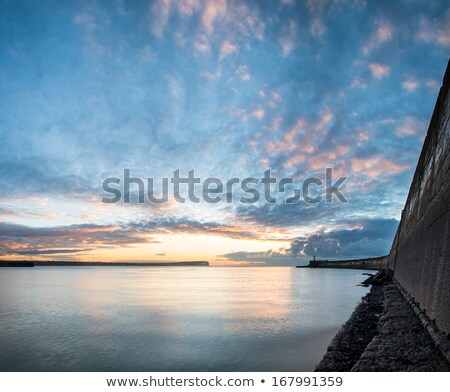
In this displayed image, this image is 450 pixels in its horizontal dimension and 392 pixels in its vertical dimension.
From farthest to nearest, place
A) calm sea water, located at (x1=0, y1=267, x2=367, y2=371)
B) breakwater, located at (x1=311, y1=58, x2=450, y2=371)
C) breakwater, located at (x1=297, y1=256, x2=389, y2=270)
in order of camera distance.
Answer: breakwater, located at (x1=297, y1=256, x2=389, y2=270) → calm sea water, located at (x1=0, y1=267, x2=367, y2=371) → breakwater, located at (x1=311, y1=58, x2=450, y2=371)

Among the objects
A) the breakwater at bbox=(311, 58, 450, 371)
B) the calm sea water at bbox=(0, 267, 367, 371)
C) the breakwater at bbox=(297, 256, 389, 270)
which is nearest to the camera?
the breakwater at bbox=(311, 58, 450, 371)

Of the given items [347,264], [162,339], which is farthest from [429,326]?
[347,264]

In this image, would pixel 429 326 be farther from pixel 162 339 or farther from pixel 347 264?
pixel 347 264

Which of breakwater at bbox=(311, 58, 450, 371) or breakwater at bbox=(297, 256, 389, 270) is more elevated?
breakwater at bbox=(311, 58, 450, 371)

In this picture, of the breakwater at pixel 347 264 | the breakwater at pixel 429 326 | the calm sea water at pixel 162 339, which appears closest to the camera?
the breakwater at pixel 429 326

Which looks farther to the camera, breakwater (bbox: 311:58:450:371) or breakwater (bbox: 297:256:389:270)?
breakwater (bbox: 297:256:389:270)

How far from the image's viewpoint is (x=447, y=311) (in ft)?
16.1

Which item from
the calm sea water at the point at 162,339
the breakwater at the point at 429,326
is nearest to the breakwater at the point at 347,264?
the calm sea water at the point at 162,339

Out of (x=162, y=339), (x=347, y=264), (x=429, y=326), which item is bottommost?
(x=347, y=264)

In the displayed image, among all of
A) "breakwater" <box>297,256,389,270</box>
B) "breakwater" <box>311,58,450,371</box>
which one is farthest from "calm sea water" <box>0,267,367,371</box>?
"breakwater" <box>297,256,389,270</box>

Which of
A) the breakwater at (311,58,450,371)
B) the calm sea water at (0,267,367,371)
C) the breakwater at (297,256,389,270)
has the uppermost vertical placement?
the breakwater at (311,58,450,371)

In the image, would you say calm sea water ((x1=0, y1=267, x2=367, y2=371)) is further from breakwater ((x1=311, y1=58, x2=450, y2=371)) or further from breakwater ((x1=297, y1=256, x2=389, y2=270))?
breakwater ((x1=297, y1=256, x2=389, y2=270))

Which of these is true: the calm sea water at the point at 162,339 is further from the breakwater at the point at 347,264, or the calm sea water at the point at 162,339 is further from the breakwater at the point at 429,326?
the breakwater at the point at 347,264

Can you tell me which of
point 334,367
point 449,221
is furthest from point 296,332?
point 449,221
